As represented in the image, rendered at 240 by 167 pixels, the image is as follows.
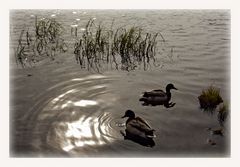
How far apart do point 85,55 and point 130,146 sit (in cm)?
267

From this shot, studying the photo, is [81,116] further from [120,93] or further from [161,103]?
[161,103]

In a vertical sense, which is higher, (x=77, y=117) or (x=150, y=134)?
(x=77, y=117)

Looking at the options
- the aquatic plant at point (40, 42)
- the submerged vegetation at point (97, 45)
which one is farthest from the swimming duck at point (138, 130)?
the aquatic plant at point (40, 42)

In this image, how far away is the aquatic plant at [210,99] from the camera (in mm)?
6973

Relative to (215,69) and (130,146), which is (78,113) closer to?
(130,146)

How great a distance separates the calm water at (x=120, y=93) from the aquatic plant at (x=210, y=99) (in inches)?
4.6

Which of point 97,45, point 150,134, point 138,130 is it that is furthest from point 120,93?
point 97,45

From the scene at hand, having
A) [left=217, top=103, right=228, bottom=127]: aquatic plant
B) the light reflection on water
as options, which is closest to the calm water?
the light reflection on water

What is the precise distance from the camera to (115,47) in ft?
27.4

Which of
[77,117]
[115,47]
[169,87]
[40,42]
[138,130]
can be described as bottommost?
[138,130]

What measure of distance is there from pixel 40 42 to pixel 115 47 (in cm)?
157

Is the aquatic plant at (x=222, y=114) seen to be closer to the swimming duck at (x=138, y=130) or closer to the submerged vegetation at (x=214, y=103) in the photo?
the submerged vegetation at (x=214, y=103)

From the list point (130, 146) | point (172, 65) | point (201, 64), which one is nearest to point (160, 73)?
point (172, 65)

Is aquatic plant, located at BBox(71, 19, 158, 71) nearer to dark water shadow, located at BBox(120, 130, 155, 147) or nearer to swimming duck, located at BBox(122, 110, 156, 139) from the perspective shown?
swimming duck, located at BBox(122, 110, 156, 139)
